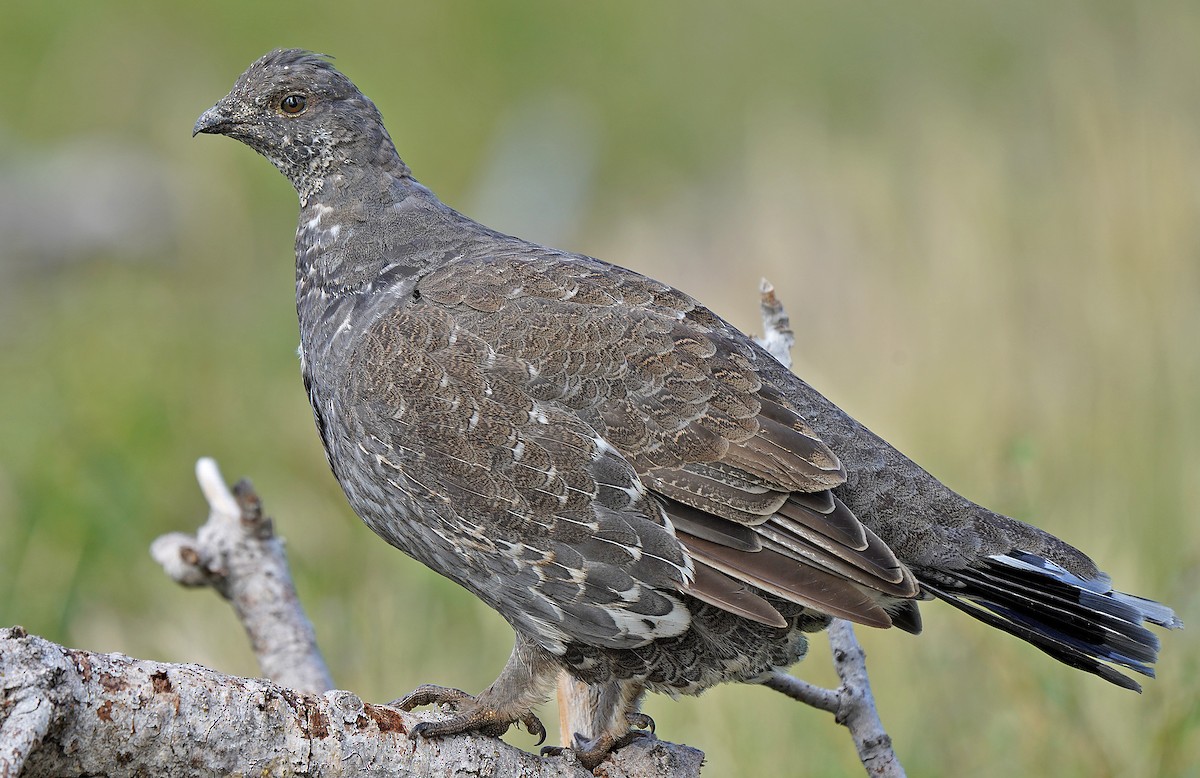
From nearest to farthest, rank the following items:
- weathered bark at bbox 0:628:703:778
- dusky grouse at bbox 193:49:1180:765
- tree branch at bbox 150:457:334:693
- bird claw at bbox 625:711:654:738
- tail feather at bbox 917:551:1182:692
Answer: weathered bark at bbox 0:628:703:778 → dusky grouse at bbox 193:49:1180:765 → tail feather at bbox 917:551:1182:692 → bird claw at bbox 625:711:654:738 → tree branch at bbox 150:457:334:693

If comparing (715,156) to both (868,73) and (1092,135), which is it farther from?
(1092,135)

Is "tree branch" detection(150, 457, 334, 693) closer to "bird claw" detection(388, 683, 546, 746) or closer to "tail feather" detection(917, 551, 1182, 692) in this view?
"bird claw" detection(388, 683, 546, 746)

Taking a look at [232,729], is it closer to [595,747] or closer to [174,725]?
[174,725]

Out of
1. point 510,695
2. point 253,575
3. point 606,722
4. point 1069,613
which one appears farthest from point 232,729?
point 1069,613

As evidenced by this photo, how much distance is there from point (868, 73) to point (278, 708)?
14.8m

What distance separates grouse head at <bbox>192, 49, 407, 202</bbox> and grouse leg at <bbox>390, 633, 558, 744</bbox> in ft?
5.65


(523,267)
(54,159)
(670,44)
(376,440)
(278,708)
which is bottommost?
(278,708)

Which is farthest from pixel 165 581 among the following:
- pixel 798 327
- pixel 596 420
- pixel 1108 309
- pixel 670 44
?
pixel 670 44

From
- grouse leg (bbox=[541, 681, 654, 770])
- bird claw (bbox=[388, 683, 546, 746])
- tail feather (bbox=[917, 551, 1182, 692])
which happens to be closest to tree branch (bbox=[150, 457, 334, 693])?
bird claw (bbox=[388, 683, 546, 746])

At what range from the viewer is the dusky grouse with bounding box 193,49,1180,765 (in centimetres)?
338

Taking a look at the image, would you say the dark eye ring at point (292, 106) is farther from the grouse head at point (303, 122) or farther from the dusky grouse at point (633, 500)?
the dusky grouse at point (633, 500)

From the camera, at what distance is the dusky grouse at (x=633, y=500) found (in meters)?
3.38

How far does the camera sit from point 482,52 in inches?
719

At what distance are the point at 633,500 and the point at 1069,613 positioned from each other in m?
1.23
